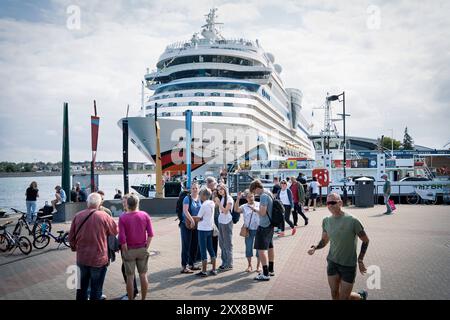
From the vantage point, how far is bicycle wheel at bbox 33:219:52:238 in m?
9.98

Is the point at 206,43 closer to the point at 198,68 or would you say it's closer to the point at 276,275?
the point at 198,68

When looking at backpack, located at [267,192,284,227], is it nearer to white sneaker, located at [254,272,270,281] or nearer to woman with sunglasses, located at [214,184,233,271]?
white sneaker, located at [254,272,270,281]

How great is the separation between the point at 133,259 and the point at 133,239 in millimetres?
289

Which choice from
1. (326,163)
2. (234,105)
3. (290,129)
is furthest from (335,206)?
(290,129)

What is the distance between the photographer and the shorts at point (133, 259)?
5285 mm

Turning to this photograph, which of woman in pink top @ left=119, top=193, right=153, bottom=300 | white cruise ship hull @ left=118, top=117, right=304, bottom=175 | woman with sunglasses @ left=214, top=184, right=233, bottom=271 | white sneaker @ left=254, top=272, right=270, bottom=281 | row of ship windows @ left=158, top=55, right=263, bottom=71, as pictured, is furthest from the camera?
row of ship windows @ left=158, top=55, right=263, bottom=71

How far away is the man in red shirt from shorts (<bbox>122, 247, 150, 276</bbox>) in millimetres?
322

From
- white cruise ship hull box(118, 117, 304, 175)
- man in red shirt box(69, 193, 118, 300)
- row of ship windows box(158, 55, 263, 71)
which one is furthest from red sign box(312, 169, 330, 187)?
row of ship windows box(158, 55, 263, 71)

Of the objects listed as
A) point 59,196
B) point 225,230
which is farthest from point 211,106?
point 225,230

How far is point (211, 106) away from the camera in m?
34.8

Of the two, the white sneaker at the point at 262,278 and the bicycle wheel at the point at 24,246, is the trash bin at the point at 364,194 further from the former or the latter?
the bicycle wheel at the point at 24,246

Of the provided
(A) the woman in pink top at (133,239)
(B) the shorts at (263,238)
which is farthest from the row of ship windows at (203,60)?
(A) the woman in pink top at (133,239)

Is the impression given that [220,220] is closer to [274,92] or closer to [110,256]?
[110,256]
